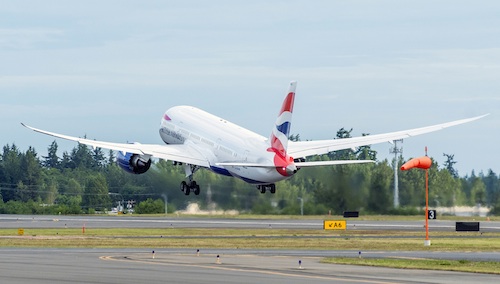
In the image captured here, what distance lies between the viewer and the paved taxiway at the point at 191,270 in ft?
165

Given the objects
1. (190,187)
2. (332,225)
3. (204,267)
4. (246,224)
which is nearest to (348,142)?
(332,225)

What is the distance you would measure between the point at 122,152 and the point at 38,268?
49387 millimetres

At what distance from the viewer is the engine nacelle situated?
105188 millimetres

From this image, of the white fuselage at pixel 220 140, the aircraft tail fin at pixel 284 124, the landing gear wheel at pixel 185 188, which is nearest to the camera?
the aircraft tail fin at pixel 284 124

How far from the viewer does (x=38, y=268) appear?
56.2 metres

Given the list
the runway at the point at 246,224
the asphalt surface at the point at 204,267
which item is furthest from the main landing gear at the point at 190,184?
the asphalt surface at the point at 204,267

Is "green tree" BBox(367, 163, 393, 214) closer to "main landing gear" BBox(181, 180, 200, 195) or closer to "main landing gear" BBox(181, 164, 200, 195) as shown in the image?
"main landing gear" BBox(181, 164, 200, 195)

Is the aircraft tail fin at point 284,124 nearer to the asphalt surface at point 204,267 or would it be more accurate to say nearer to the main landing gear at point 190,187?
the asphalt surface at point 204,267

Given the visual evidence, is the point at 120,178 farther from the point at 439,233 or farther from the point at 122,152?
the point at 439,233

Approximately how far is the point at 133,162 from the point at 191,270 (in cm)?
5012

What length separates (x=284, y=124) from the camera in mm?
91562

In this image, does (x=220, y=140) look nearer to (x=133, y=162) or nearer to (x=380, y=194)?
(x=133, y=162)

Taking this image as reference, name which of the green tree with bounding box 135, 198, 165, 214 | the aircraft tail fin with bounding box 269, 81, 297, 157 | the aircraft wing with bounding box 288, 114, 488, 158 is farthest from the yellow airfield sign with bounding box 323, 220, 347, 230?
the green tree with bounding box 135, 198, 165, 214

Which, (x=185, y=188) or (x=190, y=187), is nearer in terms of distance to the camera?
(x=190, y=187)
